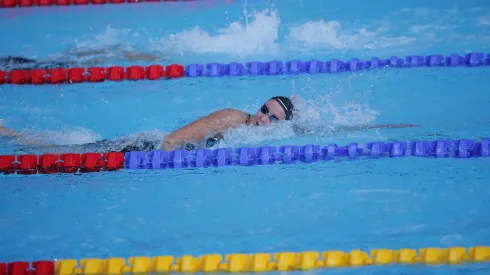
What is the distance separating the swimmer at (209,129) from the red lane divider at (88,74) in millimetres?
1252

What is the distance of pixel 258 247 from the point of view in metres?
3.82

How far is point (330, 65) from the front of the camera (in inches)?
245

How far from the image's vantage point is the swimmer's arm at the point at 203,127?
16.2 ft

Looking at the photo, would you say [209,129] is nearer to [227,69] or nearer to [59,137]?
[59,137]

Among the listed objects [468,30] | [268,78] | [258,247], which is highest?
[468,30]

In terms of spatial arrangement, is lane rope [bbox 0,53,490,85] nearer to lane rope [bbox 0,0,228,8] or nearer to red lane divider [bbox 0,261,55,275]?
lane rope [bbox 0,0,228,8]

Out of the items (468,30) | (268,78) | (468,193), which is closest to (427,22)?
(468,30)

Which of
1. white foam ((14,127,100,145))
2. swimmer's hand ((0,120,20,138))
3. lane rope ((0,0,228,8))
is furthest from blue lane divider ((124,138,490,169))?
lane rope ((0,0,228,8))

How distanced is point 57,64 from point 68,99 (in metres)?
0.72

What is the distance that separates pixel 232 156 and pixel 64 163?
41.4 inches

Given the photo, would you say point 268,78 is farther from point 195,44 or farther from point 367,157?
point 367,157

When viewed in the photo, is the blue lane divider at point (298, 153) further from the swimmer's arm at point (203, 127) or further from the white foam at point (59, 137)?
the white foam at point (59, 137)

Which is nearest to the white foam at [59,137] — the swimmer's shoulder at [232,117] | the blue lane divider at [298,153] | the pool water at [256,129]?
the pool water at [256,129]

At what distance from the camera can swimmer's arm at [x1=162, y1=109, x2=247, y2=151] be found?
4924mm
